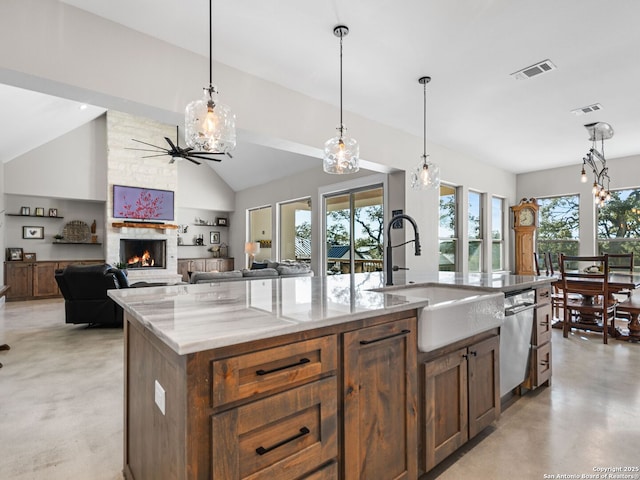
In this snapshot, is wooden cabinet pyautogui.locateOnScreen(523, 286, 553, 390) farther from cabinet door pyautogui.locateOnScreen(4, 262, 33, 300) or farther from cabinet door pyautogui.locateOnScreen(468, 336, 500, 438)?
cabinet door pyautogui.locateOnScreen(4, 262, 33, 300)

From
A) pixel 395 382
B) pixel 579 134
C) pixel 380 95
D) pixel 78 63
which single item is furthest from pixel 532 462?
pixel 579 134

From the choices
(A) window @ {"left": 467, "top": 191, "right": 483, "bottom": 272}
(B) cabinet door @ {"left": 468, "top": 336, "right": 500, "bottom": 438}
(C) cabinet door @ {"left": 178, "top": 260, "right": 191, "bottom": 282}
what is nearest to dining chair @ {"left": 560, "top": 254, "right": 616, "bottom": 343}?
(A) window @ {"left": 467, "top": 191, "right": 483, "bottom": 272}

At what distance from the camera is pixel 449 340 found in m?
1.71

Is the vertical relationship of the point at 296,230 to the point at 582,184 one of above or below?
below

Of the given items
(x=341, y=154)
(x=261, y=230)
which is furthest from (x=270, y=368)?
(x=261, y=230)

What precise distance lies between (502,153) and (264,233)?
605 cm

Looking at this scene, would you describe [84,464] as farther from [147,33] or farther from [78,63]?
[147,33]

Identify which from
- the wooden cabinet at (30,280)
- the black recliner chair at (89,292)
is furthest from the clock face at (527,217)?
the wooden cabinet at (30,280)

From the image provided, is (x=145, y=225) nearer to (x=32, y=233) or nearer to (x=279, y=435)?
(x=32, y=233)

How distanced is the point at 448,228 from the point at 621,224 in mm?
3049

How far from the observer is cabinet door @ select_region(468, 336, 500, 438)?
76.0 inches

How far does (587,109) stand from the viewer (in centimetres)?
418

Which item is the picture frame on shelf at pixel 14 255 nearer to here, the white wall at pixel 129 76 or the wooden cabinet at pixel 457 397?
the white wall at pixel 129 76

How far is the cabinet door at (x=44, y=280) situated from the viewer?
24.2 ft
